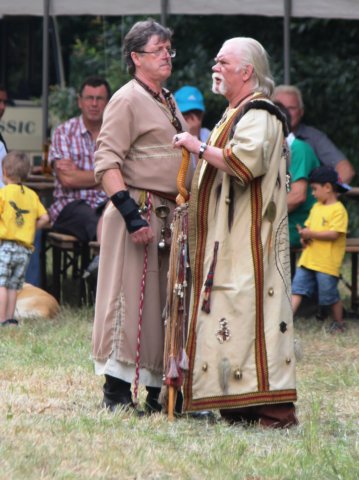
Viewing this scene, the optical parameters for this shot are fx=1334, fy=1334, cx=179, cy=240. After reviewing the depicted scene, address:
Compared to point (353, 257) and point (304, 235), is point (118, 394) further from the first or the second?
point (353, 257)

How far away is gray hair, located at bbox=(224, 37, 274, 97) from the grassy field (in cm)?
145

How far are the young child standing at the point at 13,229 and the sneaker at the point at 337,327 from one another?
2.18m

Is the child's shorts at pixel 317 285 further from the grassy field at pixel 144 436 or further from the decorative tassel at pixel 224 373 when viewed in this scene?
the decorative tassel at pixel 224 373

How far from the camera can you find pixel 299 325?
31.0ft

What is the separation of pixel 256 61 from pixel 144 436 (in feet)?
5.44

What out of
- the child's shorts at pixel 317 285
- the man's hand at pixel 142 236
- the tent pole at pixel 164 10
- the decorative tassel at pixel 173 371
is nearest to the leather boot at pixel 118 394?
the decorative tassel at pixel 173 371

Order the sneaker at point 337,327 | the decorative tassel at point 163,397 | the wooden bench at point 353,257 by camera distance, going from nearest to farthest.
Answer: the decorative tassel at point 163,397, the sneaker at point 337,327, the wooden bench at point 353,257

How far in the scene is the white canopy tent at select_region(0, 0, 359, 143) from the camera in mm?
10211

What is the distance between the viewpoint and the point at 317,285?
941 centimetres

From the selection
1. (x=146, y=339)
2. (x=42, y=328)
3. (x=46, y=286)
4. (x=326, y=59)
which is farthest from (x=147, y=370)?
(x=326, y=59)

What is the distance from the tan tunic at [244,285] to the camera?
561 cm

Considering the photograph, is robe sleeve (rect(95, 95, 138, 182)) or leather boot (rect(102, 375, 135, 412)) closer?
robe sleeve (rect(95, 95, 138, 182))

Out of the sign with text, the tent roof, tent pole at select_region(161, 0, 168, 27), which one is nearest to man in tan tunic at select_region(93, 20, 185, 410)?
the tent roof

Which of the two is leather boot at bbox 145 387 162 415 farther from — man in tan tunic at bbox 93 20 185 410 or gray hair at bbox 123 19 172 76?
gray hair at bbox 123 19 172 76
